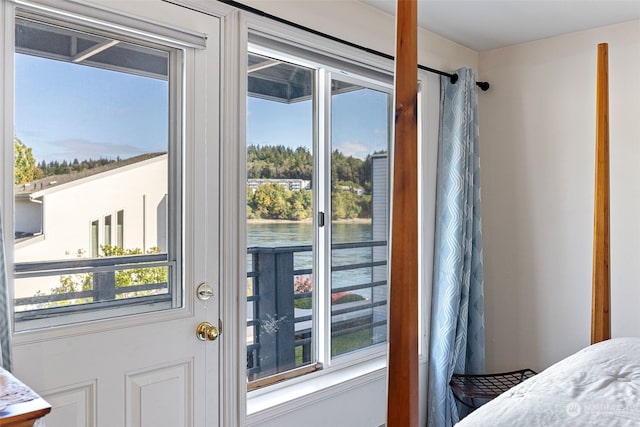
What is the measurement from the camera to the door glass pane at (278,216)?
2295 mm

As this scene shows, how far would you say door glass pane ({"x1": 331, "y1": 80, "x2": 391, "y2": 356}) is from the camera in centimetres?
261

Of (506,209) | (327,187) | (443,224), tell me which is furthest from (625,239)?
(327,187)

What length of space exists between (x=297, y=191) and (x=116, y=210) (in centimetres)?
91

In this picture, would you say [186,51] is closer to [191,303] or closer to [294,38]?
[294,38]

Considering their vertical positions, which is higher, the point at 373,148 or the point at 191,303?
the point at 373,148

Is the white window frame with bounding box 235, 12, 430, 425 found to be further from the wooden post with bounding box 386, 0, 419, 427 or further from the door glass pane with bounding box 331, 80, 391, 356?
the wooden post with bounding box 386, 0, 419, 427

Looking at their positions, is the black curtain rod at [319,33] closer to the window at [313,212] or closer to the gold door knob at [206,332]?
the window at [313,212]

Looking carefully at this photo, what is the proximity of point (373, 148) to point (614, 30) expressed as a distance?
142 centimetres

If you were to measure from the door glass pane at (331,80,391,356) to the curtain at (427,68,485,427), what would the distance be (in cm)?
33

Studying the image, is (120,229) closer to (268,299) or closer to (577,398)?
(268,299)

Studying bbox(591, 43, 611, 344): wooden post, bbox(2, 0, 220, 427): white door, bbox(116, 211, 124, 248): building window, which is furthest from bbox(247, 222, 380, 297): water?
bbox(591, 43, 611, 344): wooden post

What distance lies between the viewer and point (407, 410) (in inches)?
33.8

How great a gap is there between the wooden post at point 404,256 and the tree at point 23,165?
3.87 ft

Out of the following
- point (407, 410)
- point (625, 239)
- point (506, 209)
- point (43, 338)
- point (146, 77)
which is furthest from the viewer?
point (506, 209)
